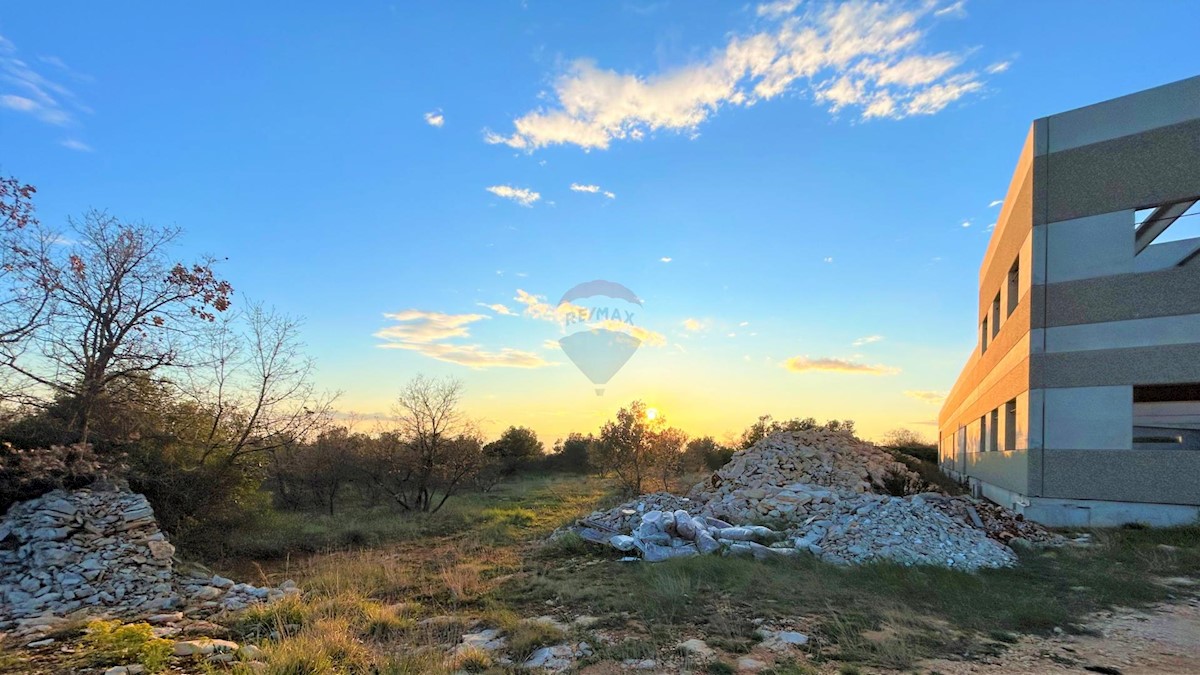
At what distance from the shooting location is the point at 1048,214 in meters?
11.9

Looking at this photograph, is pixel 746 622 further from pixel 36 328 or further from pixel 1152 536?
pixel 36 328

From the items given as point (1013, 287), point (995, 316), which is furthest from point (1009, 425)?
point (995, 316)

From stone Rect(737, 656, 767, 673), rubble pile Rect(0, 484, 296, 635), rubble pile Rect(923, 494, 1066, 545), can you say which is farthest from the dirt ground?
rubble pile Rect(0, 484, 296, 635)

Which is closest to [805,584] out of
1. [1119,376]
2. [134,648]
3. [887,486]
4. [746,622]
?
[746,622]

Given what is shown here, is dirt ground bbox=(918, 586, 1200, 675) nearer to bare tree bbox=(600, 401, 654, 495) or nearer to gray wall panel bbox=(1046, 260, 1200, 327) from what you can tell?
gray wall panel bbox=(1046, 260, 1200, 327)

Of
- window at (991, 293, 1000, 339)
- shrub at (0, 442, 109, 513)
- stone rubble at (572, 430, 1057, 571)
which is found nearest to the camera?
shrub at (0, 442, 109, 513)

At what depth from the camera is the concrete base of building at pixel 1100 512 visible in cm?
1006

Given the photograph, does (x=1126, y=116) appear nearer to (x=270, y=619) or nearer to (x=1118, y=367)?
(x=1118, y=367)

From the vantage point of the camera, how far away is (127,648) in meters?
4.77

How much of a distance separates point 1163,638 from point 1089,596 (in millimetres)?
1633

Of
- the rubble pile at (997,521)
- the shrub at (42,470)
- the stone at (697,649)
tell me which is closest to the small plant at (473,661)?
the stone at (697,649)

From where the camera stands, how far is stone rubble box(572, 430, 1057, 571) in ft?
29.6

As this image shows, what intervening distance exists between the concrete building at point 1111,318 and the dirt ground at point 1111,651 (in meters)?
5.62

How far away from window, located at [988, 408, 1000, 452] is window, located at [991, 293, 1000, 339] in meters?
2.64
